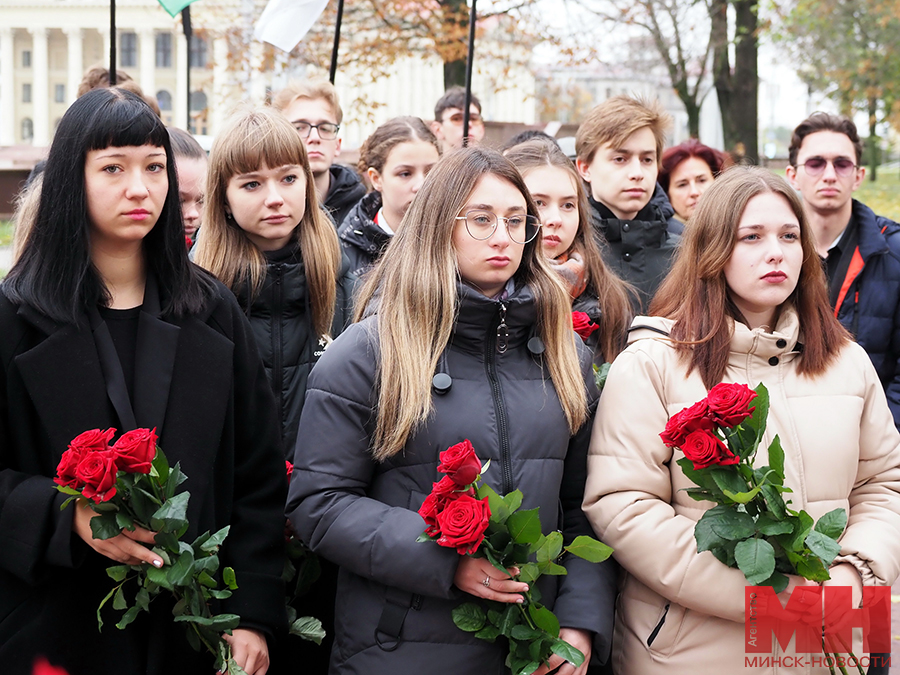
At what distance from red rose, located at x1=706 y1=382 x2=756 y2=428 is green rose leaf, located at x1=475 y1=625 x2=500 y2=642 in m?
0.77

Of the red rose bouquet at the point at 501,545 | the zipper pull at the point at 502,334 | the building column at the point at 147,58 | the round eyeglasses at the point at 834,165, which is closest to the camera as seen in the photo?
the red rose bouquet at the point at 501,545

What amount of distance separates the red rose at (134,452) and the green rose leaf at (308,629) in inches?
34.4

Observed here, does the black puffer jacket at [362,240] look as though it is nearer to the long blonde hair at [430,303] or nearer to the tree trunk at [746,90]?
the long blonde hair at [430,303]

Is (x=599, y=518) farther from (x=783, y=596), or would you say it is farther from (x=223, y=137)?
(x=223, y=137)

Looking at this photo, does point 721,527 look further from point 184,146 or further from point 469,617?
point 184,146

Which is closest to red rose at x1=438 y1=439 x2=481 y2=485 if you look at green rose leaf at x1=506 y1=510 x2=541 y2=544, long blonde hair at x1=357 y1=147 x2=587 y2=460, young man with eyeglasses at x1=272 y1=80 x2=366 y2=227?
green rose leaf at x1=506 y1=510 x2=541 y2=544

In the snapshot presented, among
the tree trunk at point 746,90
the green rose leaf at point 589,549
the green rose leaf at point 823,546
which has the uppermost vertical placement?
the tree trunk at point 746,90

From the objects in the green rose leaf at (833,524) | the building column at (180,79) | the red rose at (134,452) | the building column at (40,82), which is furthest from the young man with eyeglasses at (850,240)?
the building column at (40,82)

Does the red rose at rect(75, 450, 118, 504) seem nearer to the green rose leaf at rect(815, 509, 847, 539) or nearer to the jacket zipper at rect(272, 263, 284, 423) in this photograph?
the jacket zipper at rect(272, 263, 284, 423)

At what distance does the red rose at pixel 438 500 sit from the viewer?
2.39 m

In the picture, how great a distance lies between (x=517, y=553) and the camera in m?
2.46

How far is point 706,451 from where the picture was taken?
2471 millimetres

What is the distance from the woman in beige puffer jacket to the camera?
2.78 metres

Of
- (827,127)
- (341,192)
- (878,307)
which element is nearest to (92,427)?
(341,192)
